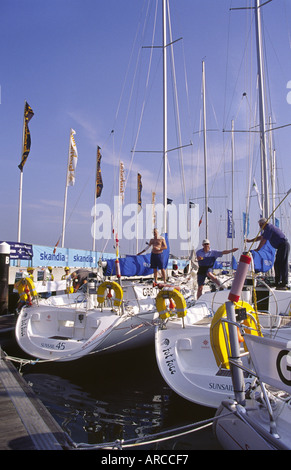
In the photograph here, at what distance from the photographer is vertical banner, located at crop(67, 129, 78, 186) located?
832 inches

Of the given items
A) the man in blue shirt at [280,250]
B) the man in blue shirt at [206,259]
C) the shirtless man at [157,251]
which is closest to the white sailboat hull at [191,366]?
the man in blue shirt at [280,250]

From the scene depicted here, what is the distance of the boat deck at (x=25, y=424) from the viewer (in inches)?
140

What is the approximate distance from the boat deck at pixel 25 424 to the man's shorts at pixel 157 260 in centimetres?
574

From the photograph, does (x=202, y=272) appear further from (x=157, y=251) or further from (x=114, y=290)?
(x=114, y=290)

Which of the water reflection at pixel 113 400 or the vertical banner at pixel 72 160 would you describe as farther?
the vertical banner at pixel 72 160

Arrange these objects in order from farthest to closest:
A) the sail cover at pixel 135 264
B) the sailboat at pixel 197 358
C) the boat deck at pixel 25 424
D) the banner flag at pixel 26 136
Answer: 1. the banner flag at pixel 26 136
2. the sail cover at pixel 135 264
3. the sailboat at pixel 197 358
4. the boat deck at pixel 25 424

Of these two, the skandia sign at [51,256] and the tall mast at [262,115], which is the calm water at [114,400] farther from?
the skandia sign at [51,256]

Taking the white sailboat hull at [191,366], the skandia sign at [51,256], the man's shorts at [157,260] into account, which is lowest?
the white sailboat hull at [191,366]

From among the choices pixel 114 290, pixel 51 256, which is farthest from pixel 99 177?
pixel 114 290

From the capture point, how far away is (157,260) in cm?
1059

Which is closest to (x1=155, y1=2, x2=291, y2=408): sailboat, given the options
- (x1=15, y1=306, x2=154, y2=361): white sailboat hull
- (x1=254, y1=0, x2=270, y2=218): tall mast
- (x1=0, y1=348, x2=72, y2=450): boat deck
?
(x1=15, y1=306, x2=154, y2=361): white sailboat hull
